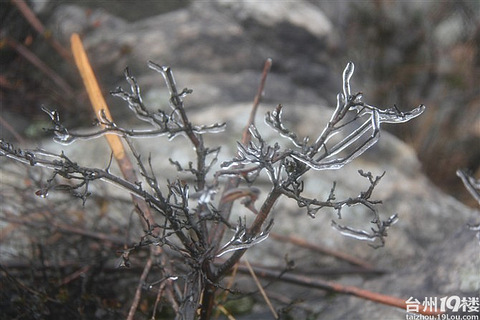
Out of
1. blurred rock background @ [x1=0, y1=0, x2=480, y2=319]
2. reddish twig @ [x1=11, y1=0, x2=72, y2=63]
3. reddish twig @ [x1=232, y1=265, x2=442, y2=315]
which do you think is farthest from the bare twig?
reddish twig @ [x1=11, y1=0, x2=72, y2=63]

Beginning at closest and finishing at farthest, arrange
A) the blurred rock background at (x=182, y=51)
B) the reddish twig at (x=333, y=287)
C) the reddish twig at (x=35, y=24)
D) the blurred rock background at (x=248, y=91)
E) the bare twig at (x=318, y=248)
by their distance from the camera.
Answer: the reddish twig at (x=333, y=287)
the blurred rock background at (x=248, y=91)
the bare twig at (x=318, y=248)
the reddish twig at (x=35, y=24)
the blurred rock background at (x=182, y=51)

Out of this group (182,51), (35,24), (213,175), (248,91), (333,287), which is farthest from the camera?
(182,51)

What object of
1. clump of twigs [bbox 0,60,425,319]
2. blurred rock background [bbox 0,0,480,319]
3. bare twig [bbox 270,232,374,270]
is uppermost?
blurred rock background [bbox 0,0,480,319]

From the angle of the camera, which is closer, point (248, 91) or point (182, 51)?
point (248, 91)

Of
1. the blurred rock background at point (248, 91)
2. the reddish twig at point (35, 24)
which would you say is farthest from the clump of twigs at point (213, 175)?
the reddish twig at point (35, 24)

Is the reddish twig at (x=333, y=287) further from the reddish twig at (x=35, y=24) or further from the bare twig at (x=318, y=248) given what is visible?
the reddish twig at (x=35, y=24)

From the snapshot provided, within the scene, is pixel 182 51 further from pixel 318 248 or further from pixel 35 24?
Result: pixel 318 248

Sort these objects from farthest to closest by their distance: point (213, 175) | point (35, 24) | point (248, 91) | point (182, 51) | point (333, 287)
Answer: point (182, 51), point (248, 91), point (35, 24), point (333, 287), point (213, 175)

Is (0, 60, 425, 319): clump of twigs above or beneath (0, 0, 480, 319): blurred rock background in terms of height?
beneath

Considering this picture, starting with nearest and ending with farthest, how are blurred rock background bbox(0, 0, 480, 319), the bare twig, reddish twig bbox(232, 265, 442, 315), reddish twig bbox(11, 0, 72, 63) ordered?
1. reddish twig bbox(232, 265, 442, 315)
2. blurred rock background bbox(0, 0, 480, 319)
3. the bare twig
4. reddish twig bbox(11, 0, 72, 63)

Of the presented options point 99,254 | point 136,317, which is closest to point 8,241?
point 99,254

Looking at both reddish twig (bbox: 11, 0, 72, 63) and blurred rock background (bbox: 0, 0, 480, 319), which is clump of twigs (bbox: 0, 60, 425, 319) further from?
reddish twig (bbox: 11, 0, 72, 63)

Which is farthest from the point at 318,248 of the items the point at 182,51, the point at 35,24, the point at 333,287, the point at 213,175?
the point at 35,24
